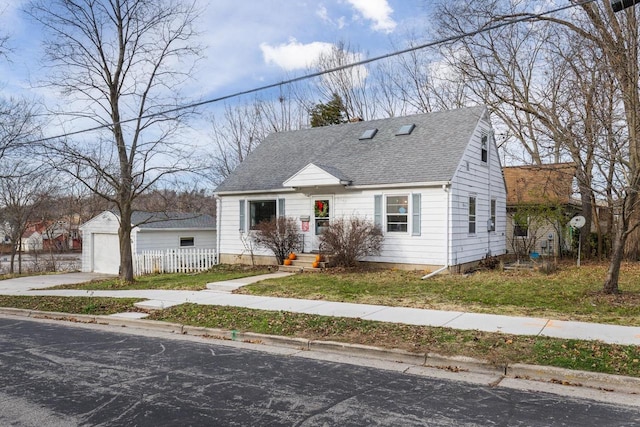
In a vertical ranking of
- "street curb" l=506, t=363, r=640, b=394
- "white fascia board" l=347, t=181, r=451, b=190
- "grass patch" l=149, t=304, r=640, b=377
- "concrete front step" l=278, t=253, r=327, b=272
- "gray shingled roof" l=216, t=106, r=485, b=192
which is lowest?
"street curb" l=506, t=363, r=640, b=394

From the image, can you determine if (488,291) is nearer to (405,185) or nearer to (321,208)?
(405,185)

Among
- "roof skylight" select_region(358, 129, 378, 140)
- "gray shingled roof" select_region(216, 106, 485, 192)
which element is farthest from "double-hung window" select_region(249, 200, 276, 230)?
Result: "roof skylight" select_region(358, 129, 378, 140)

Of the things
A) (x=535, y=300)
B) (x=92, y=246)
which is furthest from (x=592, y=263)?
(x=92, y=246)

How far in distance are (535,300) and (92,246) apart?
21.6m

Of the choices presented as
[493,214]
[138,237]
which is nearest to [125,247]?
[138,237]

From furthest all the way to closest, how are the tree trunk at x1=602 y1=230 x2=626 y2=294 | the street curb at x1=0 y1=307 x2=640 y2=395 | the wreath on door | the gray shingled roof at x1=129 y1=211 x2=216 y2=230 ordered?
the gray shingled roof at x1=129 y1=211 x2=216 y2=230 < the wreath on door < the tree trunk at x1=602 y1=230 x2=626 y2=294 < the street curb at x1=0 y1=307 x2=640 y2=395

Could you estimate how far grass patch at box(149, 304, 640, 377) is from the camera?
596cm

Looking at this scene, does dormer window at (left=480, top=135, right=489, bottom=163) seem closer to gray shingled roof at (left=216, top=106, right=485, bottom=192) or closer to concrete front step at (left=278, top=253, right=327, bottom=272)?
gray shingled roof at (left=216, top=106, right=485, bottom=192)

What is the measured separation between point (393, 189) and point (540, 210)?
7.48 metres

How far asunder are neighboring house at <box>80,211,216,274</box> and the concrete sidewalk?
28.0ft

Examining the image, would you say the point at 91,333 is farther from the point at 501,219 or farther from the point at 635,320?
the point at 501,219

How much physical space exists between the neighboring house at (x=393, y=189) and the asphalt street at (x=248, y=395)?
9558mm

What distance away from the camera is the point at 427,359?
21.0 feet

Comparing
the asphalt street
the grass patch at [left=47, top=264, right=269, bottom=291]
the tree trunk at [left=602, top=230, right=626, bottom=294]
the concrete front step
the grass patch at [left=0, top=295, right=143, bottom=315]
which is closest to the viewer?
the asphalt street
